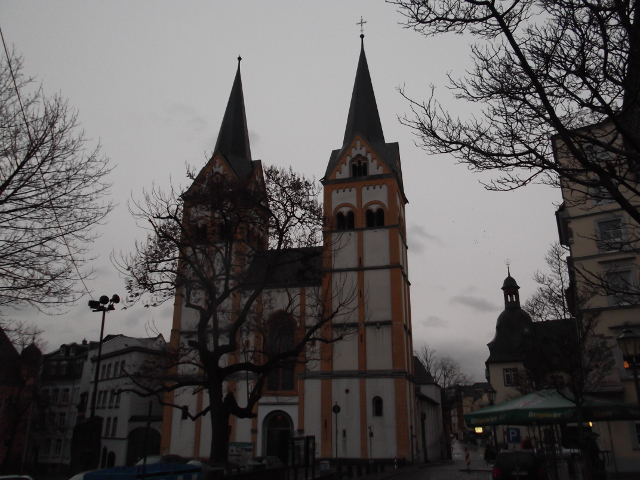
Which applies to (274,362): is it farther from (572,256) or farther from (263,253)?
(572,256)

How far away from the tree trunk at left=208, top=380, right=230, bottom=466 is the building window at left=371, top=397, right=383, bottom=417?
16129mm

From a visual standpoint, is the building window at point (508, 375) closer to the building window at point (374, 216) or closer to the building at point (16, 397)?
the building window at point (374, 216)

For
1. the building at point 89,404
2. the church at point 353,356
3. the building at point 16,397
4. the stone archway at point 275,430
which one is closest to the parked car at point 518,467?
the church at point 353,356

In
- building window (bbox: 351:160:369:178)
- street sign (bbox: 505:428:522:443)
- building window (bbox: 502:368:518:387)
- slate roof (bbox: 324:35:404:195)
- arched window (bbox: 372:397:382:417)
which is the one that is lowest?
street sign (bbox: 505:428:522:443)

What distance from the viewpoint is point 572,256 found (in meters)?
29.2

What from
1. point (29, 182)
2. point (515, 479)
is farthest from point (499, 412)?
point (29, 182)

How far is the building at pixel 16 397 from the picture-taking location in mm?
42844

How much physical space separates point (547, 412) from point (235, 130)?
3396 cm

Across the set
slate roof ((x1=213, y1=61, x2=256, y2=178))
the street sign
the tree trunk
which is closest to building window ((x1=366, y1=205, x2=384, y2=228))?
slate roof ((x1=213, y1=61, x2=256, y2=178))

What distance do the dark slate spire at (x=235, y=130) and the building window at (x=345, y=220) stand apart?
996 cm

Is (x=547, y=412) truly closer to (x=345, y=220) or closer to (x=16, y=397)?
(x=345, y=220)

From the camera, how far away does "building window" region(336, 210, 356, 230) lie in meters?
36.6

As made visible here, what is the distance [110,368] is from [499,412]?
138ft

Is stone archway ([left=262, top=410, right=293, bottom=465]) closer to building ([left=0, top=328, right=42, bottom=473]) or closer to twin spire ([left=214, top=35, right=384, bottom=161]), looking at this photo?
twin spire ([left=214, top=35, right=384, bottom=161])
